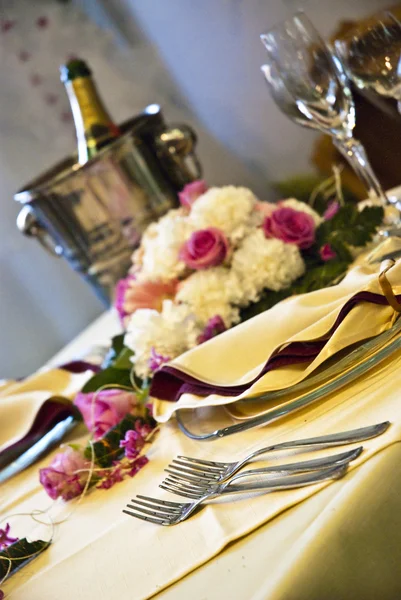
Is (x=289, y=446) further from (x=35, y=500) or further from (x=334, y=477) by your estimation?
(x=35, y=500)

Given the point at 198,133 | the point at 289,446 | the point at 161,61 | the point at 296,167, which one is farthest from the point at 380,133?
the point at 289,446

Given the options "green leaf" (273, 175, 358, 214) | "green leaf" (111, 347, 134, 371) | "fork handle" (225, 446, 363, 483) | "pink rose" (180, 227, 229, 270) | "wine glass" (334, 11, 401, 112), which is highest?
"wine glass" (334, 11, 401, 112)

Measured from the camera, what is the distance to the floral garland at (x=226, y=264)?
2.30 ft

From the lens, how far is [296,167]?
4.17ft

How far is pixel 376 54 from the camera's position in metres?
0.69

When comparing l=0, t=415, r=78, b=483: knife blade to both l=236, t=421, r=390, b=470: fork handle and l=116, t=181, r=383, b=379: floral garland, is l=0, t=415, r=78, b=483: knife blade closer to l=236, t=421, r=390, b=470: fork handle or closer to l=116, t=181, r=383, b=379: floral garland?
l=116, t=181, r=383, b=379: floral garland

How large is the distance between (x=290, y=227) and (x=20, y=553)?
0.46 metres

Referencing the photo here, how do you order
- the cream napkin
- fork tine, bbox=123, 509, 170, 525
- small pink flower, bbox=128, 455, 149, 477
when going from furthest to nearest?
the cream napkin, small pink flower, bbox=128, 455, 149, 477, fork tine, bbox=123, 509, 170, 525

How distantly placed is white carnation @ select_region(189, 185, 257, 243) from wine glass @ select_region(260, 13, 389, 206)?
12 cm

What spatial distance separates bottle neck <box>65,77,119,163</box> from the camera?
1.22 m

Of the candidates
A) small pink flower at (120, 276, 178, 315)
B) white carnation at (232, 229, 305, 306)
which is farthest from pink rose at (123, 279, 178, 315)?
white carnation at (232, 229, 305, 306)

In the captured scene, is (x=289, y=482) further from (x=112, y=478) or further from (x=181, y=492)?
(x=112, y=478)

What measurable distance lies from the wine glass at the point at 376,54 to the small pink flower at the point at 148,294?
12.8 inches

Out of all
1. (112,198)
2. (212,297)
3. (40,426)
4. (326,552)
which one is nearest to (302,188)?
(112,198)
